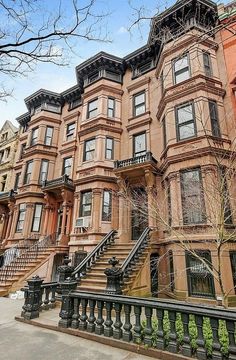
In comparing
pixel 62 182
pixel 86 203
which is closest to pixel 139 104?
pixel 62 182

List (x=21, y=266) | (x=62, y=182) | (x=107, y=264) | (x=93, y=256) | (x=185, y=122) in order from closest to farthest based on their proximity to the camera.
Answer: (x=107, y=264)
(x=93, y=256)
(x=185, y=122)
(x=21, y=266)
(x=62, y=182)

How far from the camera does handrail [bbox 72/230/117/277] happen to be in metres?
9.27

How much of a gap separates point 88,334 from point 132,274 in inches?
165

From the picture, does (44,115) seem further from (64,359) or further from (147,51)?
(64,359)

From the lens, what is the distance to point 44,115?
19.6 m

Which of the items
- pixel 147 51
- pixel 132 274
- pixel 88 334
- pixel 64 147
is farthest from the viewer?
pixel 64 147

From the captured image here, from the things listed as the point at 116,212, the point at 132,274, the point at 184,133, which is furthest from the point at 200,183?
the point at 116,212

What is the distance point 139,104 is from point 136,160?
4.88m

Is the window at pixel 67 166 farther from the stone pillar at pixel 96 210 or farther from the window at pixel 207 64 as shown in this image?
the window at pixel 207 64

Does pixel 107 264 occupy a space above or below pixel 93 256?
below

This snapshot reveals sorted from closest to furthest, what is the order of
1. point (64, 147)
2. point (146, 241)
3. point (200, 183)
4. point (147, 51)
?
A: point (200, 183) → point (146, 241) → point (147, 51) → point (64, 147)

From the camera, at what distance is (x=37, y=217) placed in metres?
17.2

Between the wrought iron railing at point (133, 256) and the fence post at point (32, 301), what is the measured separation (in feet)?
9.65

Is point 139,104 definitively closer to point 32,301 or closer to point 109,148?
point 109,148
